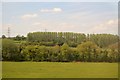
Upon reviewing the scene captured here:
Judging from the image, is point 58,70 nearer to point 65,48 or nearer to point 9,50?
point 65,48

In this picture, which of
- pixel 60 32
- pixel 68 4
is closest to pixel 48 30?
pixel 60 32

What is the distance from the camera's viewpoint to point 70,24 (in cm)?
599

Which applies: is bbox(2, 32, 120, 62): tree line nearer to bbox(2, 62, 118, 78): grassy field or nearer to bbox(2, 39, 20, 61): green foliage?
bbox(2, 39, 20, 61): green foliage

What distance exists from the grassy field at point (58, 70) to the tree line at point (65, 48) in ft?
0.39

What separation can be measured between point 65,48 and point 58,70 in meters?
0.49

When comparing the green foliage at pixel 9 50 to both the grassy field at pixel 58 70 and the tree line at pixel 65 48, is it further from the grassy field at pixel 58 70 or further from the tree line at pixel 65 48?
the grassy field at pixel 58 70

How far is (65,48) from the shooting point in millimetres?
6160

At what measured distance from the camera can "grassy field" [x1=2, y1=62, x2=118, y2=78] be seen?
588 centimetres

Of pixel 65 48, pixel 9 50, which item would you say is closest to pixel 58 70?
pixel 65 48

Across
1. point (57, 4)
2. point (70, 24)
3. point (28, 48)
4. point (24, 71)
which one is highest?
point (57, 4)

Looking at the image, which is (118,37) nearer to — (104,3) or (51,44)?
(104,3)

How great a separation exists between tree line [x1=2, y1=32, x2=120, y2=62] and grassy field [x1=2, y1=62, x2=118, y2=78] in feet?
0.39

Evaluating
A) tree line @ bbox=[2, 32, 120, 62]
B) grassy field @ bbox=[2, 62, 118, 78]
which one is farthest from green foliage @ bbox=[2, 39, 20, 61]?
grassy field @ bbox=[2, 62, 118, 78]

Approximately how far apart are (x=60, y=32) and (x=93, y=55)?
0.84 meters
